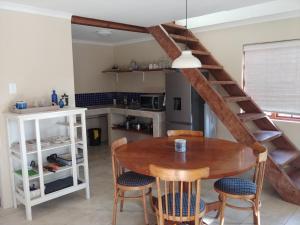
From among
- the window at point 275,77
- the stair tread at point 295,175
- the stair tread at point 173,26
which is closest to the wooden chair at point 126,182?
the stair tread at point 295,175

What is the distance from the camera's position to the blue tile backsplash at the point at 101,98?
6027 mm

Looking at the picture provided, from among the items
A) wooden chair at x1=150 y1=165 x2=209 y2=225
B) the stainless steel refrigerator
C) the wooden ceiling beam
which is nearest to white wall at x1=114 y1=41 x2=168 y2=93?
the stainless steel refrigerator

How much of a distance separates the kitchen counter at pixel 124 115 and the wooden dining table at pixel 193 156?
1.95m

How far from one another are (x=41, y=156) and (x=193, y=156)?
174 centimetres

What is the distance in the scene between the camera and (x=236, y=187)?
96.6 inches

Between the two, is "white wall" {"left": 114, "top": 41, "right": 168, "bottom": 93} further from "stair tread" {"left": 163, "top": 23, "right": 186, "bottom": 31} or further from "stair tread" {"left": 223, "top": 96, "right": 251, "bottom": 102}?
"stair tread" {"left": 223, "top": 96, "right": 251, "bottom": 102}

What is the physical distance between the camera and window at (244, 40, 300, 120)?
12.3 ft

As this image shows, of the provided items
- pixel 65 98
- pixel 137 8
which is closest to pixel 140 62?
pixel 137 8

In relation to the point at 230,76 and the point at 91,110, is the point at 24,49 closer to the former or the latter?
the point at 91,110

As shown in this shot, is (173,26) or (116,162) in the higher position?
(173,26)

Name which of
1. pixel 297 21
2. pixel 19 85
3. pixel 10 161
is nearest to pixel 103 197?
pixel 10 161

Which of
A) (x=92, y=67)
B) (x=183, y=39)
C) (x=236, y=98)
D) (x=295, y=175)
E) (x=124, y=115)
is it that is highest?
(x=183, y=39)

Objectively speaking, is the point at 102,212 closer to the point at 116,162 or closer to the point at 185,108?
the point at 116,162

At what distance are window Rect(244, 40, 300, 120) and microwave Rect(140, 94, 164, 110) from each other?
1637mm
